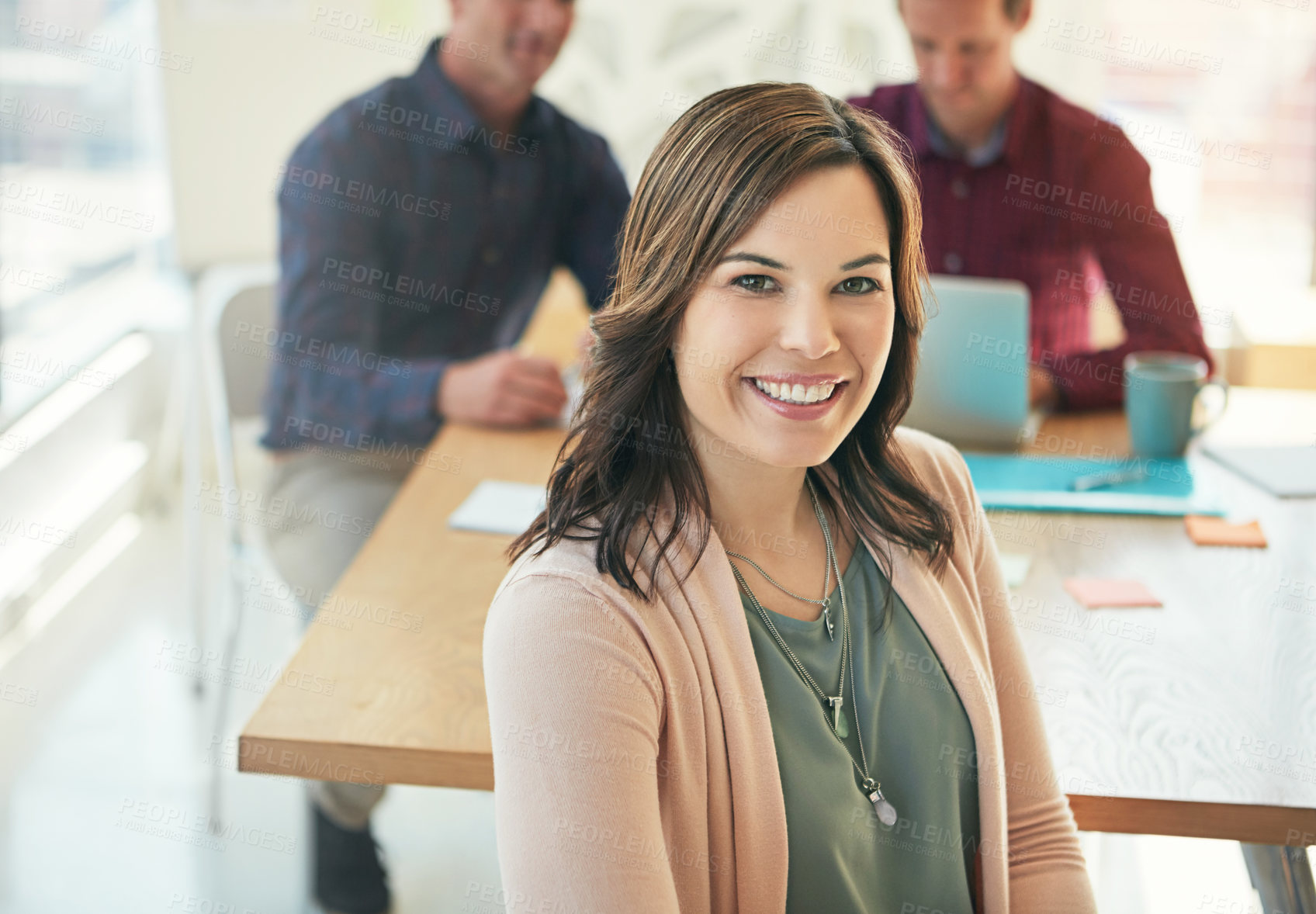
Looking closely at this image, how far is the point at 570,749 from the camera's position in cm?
82

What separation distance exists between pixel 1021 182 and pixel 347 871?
1698 mm

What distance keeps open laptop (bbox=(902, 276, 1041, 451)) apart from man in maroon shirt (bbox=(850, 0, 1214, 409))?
0.30m

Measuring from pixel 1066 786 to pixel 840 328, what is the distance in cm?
46

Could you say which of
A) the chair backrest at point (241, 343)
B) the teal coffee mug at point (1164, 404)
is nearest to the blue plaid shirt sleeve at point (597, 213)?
the chair backrest at point (241, 343)

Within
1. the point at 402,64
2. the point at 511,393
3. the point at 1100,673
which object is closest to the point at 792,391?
the point at 1100,673

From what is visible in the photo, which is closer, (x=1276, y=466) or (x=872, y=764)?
(x=872, y=764)

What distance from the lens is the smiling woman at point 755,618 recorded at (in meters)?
0.84

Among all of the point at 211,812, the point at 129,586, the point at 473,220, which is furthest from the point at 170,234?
the point at 211,812

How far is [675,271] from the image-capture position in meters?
0.91

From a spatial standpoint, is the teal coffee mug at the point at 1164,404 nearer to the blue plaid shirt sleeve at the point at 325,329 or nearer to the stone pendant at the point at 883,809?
the stone pendant at the point at 883,809

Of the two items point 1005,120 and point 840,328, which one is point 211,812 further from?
point 1005,120

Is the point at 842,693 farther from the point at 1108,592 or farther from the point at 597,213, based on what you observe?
the point at 597,213

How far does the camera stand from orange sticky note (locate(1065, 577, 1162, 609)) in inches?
50.9

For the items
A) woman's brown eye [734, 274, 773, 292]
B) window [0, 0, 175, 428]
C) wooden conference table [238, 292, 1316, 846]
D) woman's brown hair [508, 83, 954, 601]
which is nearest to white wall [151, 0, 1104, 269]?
window [0, 0, 175, 428]
